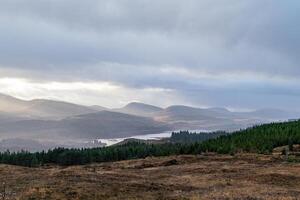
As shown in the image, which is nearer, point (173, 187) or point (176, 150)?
point (173, 187)

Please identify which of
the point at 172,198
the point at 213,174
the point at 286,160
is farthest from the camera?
the point at 286,160

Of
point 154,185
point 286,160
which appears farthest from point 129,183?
point 286,160

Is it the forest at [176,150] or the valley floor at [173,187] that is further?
the forest at [176,150]

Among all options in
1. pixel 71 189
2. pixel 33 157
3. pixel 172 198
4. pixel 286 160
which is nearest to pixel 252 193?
pixel 172 198

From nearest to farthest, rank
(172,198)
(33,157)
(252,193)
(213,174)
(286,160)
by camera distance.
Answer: (172,198) < (252,193) < (213,174) < (286,160) < (33,157)

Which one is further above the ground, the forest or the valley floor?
the forest

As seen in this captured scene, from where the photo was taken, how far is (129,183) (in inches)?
1695

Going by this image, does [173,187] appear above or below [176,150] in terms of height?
below

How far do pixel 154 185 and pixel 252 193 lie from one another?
328 inches

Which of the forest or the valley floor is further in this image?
the forest

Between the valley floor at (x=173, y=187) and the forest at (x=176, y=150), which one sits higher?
the forest at (x=176, y=150)

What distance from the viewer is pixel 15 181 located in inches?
1801

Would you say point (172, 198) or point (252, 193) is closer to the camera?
point (172, 198)

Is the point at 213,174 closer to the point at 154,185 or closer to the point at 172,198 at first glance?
the point at 154,185
